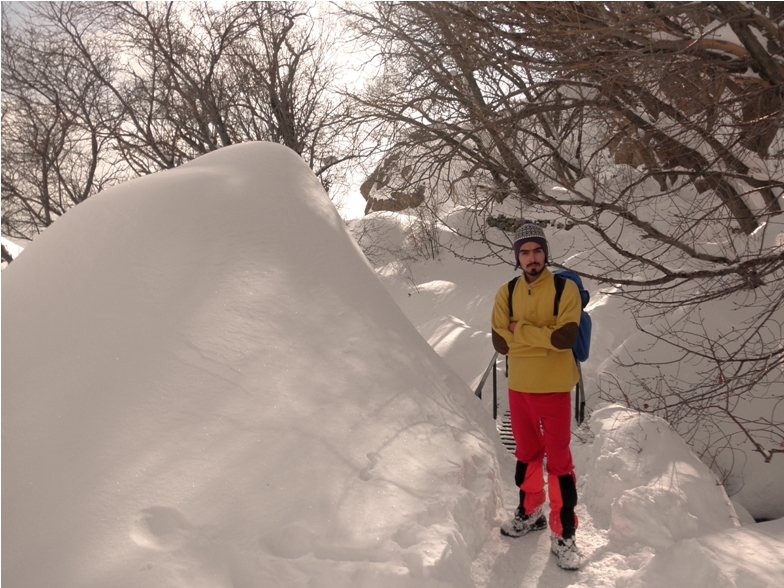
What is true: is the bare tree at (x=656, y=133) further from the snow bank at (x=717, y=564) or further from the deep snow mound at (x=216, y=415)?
the deep snow mound at (x=216, y=415)

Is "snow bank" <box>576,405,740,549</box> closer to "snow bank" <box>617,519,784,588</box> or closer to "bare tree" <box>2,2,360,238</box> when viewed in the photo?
"snow bank" <box>617,519,784,588</box>

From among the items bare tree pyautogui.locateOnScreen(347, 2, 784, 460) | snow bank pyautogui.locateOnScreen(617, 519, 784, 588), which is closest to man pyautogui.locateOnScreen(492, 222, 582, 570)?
snow bank pyautogui.locateOnScreen(617, 519, 784, 588)

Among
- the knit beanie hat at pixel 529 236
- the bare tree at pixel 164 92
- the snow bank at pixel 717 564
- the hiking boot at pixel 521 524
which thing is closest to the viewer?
the snow bank at pixel 717 564

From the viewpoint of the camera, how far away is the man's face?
3111mm

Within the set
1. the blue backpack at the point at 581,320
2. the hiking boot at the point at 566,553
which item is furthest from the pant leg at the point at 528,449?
the blue backpack at the point at 581,320

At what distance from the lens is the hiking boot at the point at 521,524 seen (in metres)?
3.22

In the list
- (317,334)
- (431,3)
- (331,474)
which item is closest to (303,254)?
(317,334)

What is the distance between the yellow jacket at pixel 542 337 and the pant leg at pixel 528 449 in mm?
140

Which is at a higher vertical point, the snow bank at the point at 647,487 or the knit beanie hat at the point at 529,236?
the knit beanie hat at the point at 529,236

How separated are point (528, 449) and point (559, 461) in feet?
0.70

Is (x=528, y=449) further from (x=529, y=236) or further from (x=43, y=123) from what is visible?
(x=43, y=123)

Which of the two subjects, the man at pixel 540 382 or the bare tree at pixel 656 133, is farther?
the bare tree at pixel 656 133

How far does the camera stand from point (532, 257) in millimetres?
3115

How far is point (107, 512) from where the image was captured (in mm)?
1957
